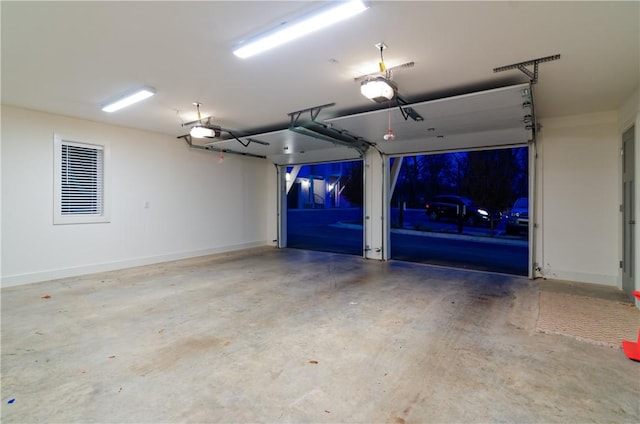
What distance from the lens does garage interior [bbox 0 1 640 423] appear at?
2.16 metres

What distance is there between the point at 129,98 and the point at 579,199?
23.1 ft

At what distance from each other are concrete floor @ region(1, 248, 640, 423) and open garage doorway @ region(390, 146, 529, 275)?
10.5ft

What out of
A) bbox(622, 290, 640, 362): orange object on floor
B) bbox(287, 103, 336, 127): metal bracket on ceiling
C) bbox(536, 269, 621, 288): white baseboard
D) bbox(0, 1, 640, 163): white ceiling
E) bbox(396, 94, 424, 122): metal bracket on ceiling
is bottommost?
bbox(622, 290, 640, 362): orange object on floor

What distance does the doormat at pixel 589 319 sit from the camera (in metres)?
3.00

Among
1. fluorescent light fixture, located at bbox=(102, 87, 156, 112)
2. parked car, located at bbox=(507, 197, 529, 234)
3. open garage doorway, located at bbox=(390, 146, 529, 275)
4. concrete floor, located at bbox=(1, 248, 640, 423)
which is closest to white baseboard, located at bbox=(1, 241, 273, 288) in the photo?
concrete floor, located at bbox=(1, 248, 640, 423)

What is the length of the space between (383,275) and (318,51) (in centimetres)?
385

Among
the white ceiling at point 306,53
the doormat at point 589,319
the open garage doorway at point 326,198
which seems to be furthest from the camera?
the open garage doorway at point 326,198

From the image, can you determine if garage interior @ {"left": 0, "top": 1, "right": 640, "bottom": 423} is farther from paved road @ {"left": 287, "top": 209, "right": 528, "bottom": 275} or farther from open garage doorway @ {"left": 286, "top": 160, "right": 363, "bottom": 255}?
open garage doorway @ {"left": 286, "top": 160, "right": 363, "bottom": 255}

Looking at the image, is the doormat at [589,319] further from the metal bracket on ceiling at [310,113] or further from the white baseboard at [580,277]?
the metal bracket on ceiling at [310,113]

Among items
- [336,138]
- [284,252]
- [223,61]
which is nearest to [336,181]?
[284,252]

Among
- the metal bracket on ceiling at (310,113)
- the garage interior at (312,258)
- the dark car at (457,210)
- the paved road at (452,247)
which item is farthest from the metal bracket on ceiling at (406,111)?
the dark car at (457,210)

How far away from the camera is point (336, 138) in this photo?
236 inches

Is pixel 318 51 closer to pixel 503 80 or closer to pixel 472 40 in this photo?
pixel 472 40

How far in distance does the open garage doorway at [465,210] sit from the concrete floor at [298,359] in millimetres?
3214
